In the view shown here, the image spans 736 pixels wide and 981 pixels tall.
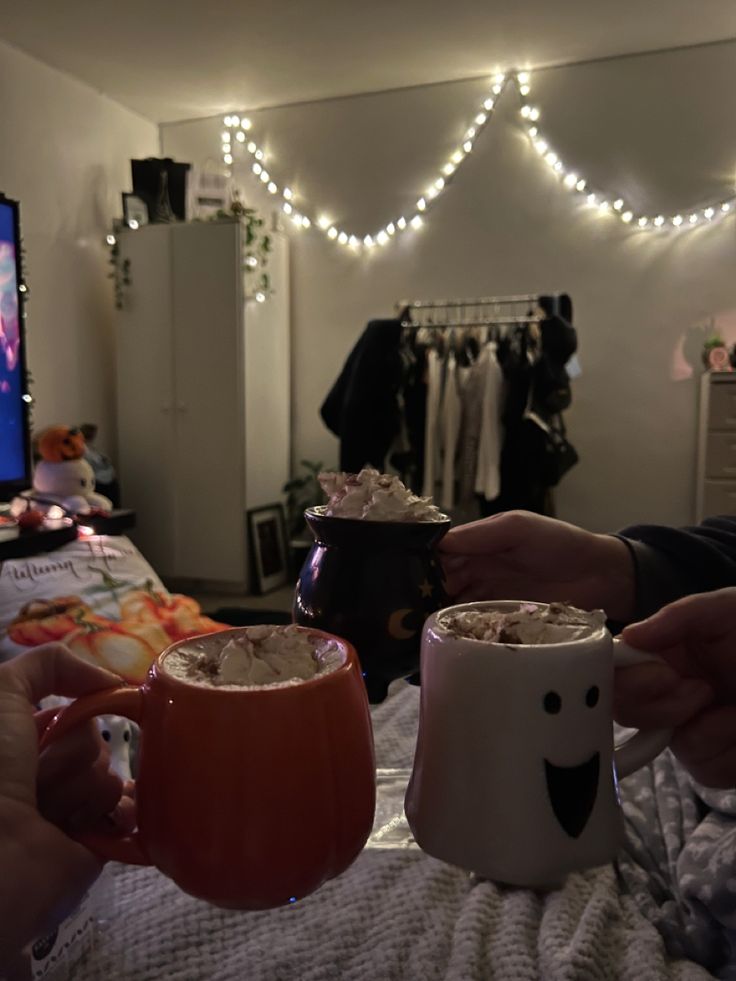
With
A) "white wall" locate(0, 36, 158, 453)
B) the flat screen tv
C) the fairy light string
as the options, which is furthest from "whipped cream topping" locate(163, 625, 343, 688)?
the fairy light string

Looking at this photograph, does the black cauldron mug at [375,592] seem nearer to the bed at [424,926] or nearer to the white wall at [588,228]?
the bed at [424,926]

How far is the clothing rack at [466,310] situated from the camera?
333 cm

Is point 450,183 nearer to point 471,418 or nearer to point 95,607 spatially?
point 471,418

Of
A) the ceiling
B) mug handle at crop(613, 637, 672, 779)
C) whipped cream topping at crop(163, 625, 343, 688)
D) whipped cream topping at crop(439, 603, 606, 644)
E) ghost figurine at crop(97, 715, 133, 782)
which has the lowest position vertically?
ghost figurine at crop(97, 715, 133, 782)

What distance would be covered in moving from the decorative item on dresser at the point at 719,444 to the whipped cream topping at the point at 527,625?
2818mm

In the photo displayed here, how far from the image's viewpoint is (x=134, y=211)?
138 inches

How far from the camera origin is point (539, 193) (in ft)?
11.4

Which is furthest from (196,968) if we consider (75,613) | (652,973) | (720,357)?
(720,357)

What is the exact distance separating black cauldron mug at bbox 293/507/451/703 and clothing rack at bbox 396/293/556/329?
2.83 m

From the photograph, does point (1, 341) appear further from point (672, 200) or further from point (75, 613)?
point (672, 200)

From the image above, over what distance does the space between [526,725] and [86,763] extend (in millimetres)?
238

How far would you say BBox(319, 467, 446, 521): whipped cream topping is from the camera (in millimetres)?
542

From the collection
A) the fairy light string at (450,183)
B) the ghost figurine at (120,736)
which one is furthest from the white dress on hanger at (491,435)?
the ghost figurine at (120,736)

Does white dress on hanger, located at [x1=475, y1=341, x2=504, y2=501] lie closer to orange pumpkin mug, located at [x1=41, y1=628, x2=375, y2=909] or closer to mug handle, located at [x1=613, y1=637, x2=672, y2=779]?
mug handle, located at [x1=613, y1=637, x2=672, y2=779]
